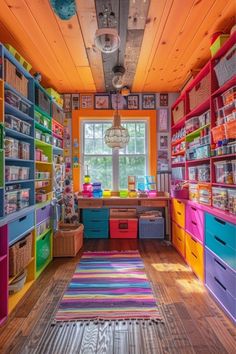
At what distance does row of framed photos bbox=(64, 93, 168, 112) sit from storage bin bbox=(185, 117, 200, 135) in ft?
4.64

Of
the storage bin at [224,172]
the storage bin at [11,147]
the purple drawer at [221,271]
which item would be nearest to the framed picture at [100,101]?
the storage bin at [11,147]

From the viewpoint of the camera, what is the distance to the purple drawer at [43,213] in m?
2.69

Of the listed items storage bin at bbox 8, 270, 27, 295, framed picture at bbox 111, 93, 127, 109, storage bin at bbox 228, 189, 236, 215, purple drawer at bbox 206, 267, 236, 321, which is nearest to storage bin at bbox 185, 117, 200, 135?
storage bin at bbox 228, 189, 236, 215

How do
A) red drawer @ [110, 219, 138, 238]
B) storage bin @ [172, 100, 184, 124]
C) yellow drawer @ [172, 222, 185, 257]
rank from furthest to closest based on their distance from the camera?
red drawer @ [110, 219, 138, 238] → storage bin @ [172, 100, 184, 124] → yellow drawer @ [172, 222, 185, 257]

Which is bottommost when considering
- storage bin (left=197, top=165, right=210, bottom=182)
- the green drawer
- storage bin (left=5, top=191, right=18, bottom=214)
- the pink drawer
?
the green drawer

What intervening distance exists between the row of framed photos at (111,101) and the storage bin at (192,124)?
55.7 inches

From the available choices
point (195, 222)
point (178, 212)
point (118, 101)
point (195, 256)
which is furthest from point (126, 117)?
point (195, 256)

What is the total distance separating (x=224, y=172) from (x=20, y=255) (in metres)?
2.06

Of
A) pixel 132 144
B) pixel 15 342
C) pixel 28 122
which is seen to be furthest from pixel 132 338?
pixel 132 144

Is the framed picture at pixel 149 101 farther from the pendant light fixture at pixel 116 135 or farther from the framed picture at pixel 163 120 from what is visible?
the pendant light fixture at pixel 116 135

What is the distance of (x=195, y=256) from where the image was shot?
2.64 m

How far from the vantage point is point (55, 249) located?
3.22m

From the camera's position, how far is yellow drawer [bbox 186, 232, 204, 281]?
8.00ft

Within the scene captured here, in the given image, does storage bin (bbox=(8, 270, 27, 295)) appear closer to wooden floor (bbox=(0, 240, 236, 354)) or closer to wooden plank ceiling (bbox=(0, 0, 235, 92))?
wooden floor (bbox=(0, 240, 236, 354))
